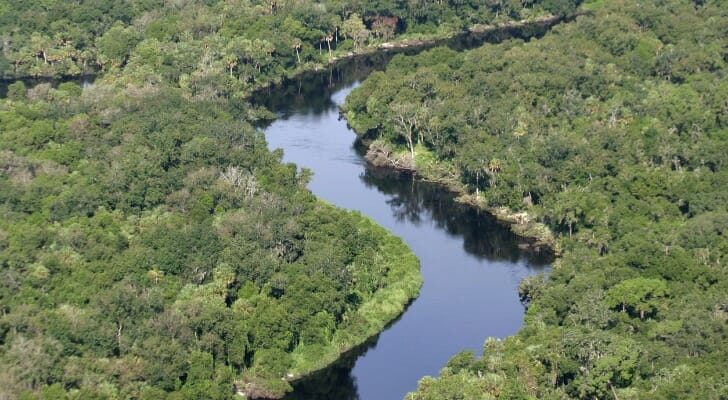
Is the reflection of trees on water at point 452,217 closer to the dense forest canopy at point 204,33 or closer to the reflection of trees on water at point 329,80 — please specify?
the reflection of trees on water at point 329,80

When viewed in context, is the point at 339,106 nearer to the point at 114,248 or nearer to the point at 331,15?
the point at 331,15

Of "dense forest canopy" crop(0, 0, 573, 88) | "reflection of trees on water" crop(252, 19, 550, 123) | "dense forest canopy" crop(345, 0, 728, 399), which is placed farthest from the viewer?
"dense forest canopy" crop(0, 0, 573, 88)

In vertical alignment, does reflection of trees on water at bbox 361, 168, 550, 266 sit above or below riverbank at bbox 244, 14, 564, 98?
below

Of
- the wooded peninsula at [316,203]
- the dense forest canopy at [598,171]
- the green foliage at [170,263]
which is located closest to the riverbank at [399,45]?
the wooded peninsula at [316,203]

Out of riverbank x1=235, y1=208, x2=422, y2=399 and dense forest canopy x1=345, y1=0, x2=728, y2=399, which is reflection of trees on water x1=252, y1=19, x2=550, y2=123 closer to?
dense forest canopy x1=345, y1=0, x2=728, y2=399

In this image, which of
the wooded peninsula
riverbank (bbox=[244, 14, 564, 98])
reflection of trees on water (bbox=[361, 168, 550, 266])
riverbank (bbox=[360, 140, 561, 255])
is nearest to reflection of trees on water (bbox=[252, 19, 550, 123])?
riverbank (bbox=[244, 14, 564, 98])

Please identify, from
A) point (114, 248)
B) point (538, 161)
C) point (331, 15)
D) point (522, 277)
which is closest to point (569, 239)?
point (522, 277)

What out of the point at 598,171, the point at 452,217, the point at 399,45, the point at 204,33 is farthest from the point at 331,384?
the point at 399,45
